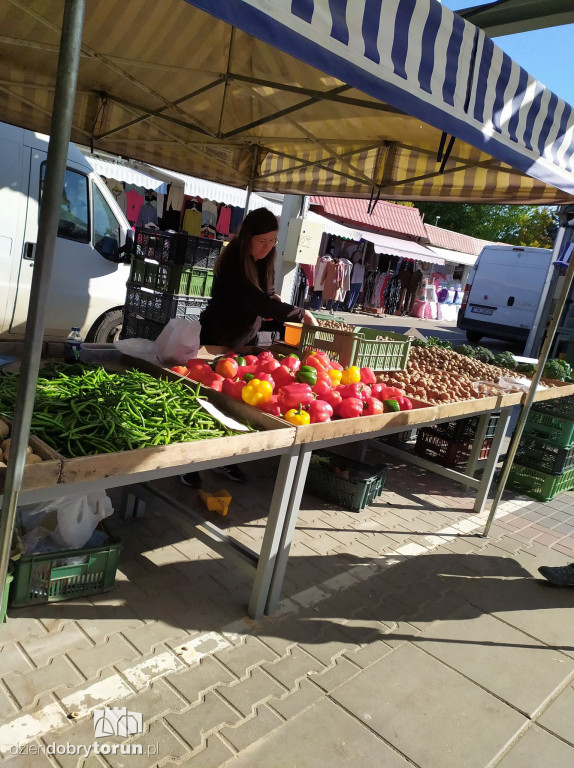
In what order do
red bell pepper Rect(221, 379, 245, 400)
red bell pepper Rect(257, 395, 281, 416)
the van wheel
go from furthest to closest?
the van wheel, red bell pepper Rect(221, 379, 245, 400), red bell pepper Rect(257, 395, 281, 416)

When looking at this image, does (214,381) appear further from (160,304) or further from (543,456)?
(543,456)

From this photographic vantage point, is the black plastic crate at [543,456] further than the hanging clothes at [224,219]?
No

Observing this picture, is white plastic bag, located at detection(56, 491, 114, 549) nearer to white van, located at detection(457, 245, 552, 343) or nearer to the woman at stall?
the woman at stall

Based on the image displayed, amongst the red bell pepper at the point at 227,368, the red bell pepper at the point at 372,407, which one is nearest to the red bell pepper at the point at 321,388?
the red bell pepper at the point at 372,407

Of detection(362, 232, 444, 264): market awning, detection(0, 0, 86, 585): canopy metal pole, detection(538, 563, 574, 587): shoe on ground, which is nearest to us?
detection(0, 0, 86, 585): canopy metal pole

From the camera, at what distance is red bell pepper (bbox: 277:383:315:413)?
3154 millimetres

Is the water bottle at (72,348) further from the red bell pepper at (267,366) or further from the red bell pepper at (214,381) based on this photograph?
the red bell pepper at (267,366)

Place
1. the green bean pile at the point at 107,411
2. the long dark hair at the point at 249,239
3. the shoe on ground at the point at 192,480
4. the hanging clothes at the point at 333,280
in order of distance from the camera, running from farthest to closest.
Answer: the hanging clothes at the point at 333,280
the shoe on ground at the point at 192,480
the long dark hair at the point at 249,239
the green bean pile at the point at 107,411

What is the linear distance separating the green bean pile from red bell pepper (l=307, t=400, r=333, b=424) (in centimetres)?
55

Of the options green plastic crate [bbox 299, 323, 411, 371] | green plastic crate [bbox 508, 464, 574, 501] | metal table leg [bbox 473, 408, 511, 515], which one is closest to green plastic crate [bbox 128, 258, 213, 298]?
green plastic crate [bbox 299, 323, 411, 371]

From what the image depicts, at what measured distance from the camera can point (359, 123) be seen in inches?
202

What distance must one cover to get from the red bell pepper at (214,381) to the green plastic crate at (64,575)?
0.99 metres

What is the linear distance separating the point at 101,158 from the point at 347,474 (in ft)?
34.8

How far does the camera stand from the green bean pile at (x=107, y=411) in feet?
7.49
